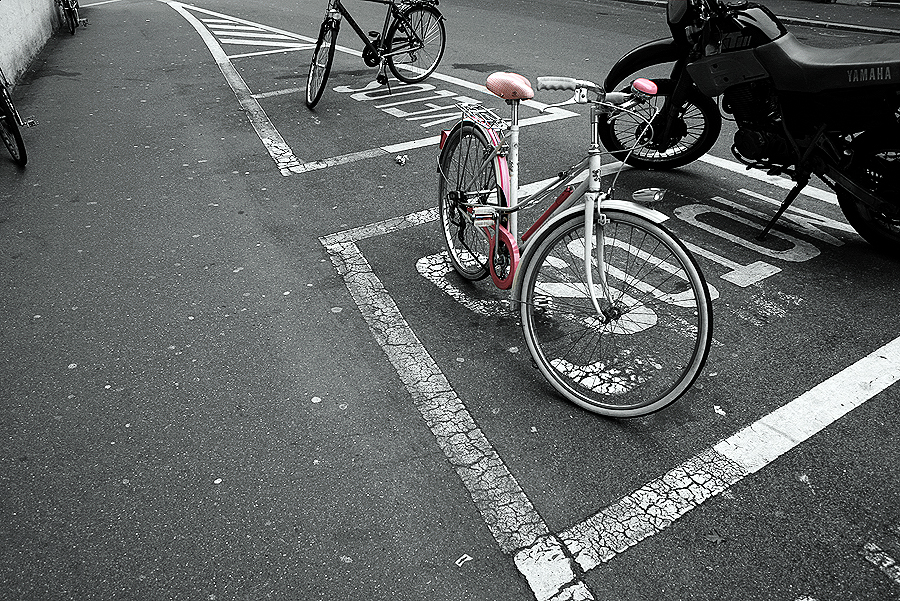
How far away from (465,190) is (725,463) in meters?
2.14

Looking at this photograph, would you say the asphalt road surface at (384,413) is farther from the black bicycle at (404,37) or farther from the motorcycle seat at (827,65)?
the black bicycle at (404,37)

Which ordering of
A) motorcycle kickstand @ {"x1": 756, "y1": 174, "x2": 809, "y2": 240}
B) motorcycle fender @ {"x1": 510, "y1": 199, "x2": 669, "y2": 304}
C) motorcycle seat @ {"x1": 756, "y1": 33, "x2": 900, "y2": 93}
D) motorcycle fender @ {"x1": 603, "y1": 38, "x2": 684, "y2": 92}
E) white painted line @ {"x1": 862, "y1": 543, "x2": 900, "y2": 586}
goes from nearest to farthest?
white painted line @ {"x1": 862, "y1": 543, "x2": 900, "y2": 586}
motorcycle fender @ {"x1": 510, "y1": 199, "x2": 669, "y2": 304}
motorcycle seat @ {"x1": 756, "y1": 33, "x2": 900, "y2": 93}
motorcycle kickstand @ {"x1": 756, "y1": 174, "x2": 809, "y2": 240}
motorcycle fender @ {"x1": 603, "y1": 38, "x2": 684, "y2": 92}

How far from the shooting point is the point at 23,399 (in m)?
3.67

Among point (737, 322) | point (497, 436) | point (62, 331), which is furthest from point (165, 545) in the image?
point (737, 322)

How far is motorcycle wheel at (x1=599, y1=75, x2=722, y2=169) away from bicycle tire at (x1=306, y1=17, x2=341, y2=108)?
3.51 metres

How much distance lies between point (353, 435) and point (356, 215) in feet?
8.72

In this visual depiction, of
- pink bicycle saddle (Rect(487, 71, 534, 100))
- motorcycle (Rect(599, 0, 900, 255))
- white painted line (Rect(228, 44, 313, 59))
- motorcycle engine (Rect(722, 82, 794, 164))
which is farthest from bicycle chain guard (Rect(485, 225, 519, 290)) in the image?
white painted line (Rect(228, 44, 313, 59))

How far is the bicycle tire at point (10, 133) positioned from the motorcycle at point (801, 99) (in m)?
5.26

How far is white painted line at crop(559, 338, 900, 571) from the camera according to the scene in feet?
9.07

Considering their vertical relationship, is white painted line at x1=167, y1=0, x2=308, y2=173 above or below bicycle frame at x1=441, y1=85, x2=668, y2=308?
below

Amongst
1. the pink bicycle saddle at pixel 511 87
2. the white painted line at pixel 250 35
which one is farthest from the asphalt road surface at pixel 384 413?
the white painted line at pixel 250 35

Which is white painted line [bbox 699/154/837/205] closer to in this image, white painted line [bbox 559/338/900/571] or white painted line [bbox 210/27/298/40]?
white painted line [bbox 559/338/900/571]

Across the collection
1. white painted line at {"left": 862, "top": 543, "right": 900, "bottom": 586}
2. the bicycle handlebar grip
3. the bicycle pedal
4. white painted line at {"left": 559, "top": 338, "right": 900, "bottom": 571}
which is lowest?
white painted line at {"left": 559, "top": 338, "right": 900, "bottom": 571}

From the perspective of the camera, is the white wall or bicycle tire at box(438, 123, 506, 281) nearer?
bicycle tire at box(438, 123, 506, 281)
